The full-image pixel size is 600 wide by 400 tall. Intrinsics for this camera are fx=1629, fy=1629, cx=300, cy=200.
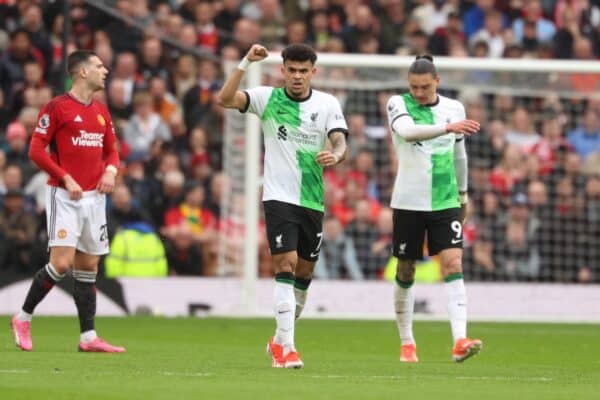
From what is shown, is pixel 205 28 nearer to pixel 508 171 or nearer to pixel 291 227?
pixel 508 171

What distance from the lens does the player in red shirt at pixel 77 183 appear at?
43.1ft

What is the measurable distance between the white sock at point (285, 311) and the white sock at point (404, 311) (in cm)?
166

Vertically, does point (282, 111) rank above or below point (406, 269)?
above

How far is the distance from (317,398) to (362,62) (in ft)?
41.6

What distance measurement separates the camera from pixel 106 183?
1323cm

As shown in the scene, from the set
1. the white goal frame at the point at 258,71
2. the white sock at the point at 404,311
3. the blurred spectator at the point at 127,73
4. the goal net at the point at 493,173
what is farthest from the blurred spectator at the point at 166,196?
the white sock at the point at 404,311

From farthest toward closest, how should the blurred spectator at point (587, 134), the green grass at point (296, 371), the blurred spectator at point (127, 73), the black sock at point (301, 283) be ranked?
the blurred spectator at point (587, 134), the blurred spectator at point (127, 73), the black sock at point (301, 283), the green grass at point (296, 371)

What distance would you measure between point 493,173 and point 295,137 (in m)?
10.6

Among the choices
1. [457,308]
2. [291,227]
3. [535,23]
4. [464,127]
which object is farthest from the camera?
[535,23]

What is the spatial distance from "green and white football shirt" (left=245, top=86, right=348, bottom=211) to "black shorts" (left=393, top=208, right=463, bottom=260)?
44.2 inches

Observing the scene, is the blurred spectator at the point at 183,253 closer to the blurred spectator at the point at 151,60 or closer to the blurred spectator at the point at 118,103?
the blurred spectator at the point at 118,103

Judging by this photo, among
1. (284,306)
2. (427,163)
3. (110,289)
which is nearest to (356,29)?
(110,289)

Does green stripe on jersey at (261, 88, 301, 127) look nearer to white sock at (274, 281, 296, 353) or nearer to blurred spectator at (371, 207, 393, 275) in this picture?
white sock at (274, 281, 296, 353)

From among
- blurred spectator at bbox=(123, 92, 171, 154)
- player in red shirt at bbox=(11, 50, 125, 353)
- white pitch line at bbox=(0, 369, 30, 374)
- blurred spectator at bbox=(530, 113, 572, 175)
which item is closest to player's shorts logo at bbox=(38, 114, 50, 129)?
player in red shirt at bbox=(11, 50, 125, 353)
